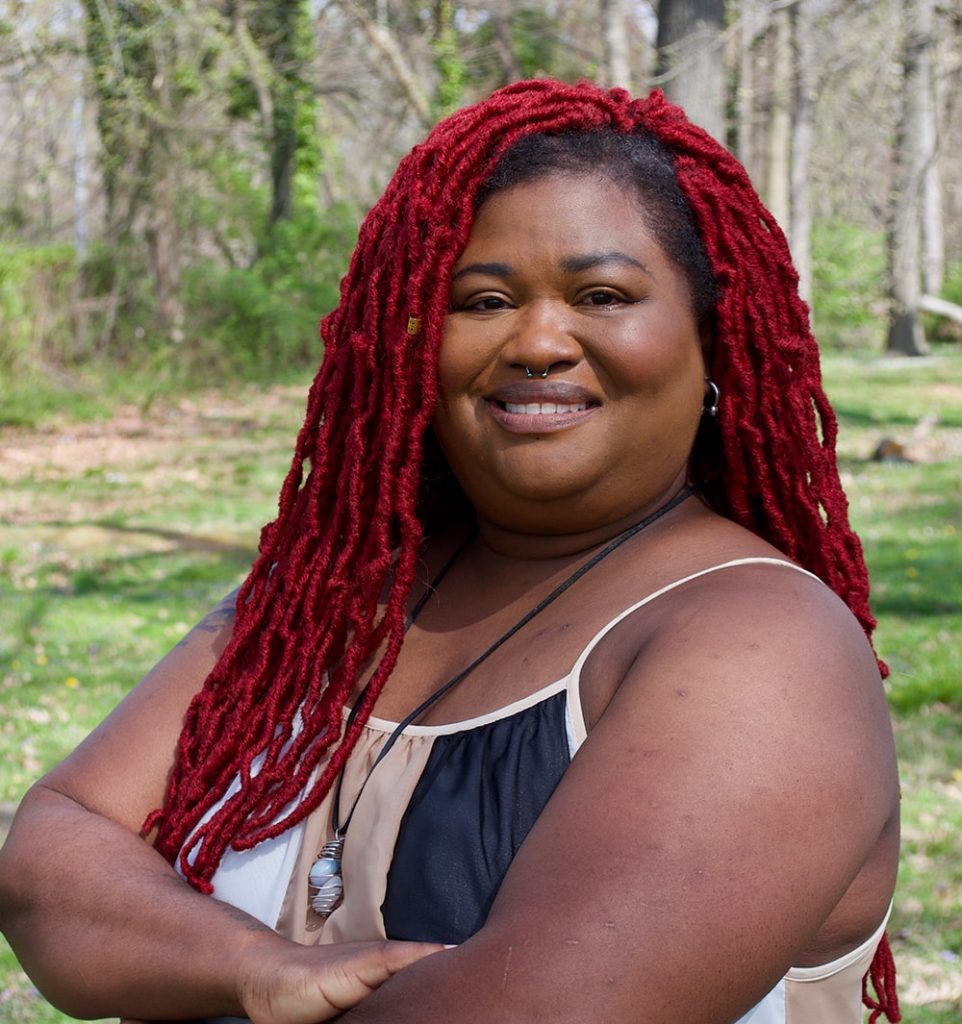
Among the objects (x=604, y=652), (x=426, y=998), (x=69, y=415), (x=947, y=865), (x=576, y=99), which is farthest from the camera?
(x=69, y=415)

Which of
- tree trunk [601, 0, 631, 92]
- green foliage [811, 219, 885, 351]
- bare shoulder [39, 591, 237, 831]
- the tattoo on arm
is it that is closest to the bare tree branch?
tree trunk [601, 0, 631, 92]

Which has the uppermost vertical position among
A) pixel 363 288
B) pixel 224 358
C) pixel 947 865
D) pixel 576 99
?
pixel 576 99

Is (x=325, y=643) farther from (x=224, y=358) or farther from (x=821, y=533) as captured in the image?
(x=224, y=358)

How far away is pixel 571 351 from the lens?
178cm

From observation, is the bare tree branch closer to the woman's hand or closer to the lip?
the lip

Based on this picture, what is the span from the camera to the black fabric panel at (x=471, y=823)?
5.24ft

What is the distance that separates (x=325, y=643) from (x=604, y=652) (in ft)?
1.53

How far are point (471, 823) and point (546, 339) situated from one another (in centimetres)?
61

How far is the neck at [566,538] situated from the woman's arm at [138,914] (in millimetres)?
473

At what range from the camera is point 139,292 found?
53.5ft

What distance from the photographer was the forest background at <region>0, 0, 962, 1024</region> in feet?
20.7

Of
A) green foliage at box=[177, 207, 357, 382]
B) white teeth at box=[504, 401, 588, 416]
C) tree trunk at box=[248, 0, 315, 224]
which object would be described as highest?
white teeth at box=[504, 401, 588, 416]

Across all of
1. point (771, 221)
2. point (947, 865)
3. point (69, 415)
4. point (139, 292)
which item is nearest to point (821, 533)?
point (771, 221)

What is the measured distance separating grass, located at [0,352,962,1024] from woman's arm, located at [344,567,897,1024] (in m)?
2.18
